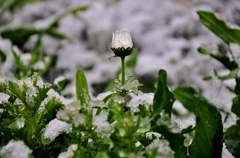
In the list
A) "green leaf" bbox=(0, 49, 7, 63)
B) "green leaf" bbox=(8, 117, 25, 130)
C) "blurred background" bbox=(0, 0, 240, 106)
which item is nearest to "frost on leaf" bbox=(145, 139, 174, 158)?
"green leaf" bbox=(8, 117, 25, 130)

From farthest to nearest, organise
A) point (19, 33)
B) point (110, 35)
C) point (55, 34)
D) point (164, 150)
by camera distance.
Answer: point (110, 35) → point (55, 34) → point (19, 33) → point (164, 150)

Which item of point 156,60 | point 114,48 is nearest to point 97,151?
point 114,48

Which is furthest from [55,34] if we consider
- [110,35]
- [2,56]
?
[2,56]

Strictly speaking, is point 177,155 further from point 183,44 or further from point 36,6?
point 36,6

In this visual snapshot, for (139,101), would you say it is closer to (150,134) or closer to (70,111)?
(150,134)

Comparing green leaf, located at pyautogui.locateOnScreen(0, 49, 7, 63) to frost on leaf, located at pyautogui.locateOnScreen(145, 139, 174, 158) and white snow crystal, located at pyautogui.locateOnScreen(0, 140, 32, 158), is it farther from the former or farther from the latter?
frost on leaf, located at pyautogui.locateOnScreen(145, 139, 174, 158)

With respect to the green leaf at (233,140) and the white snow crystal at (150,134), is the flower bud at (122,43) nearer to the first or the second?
the white snow crystal at (150,134)
